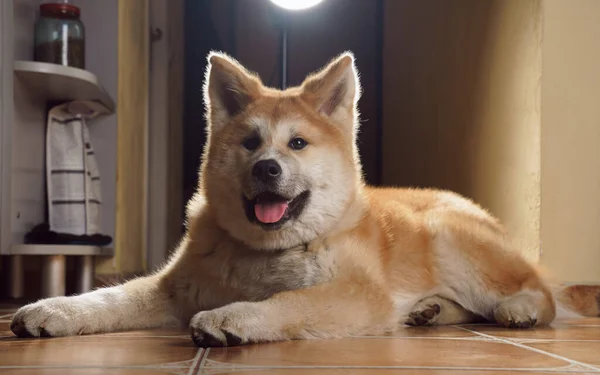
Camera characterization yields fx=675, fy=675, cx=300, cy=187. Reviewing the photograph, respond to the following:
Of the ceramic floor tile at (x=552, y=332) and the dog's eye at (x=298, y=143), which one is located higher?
the dog's eye at (x=298, y=143)

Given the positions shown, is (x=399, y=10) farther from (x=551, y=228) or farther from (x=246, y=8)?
(x=551, y=228)

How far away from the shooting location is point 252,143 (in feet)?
6.56

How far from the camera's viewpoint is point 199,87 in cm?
571

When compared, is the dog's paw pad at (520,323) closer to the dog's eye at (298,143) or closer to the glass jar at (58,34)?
the dog's eye at (298,143)

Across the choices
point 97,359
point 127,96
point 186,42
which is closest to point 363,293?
point 97,359

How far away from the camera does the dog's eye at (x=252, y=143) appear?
78.4 inches

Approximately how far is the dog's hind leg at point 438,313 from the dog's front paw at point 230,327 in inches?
27.4

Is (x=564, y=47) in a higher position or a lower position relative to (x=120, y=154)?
higher

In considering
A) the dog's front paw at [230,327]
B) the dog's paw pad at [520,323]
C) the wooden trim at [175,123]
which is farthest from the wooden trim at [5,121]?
the wooden trim at [175,123]

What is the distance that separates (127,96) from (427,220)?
6.19 ft

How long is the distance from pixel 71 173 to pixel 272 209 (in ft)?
4.77

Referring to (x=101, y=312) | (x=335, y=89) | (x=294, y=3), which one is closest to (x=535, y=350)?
(x=335, y=89)

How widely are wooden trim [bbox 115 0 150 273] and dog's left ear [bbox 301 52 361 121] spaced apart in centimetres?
147

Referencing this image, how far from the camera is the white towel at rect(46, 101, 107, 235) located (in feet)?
9.90
